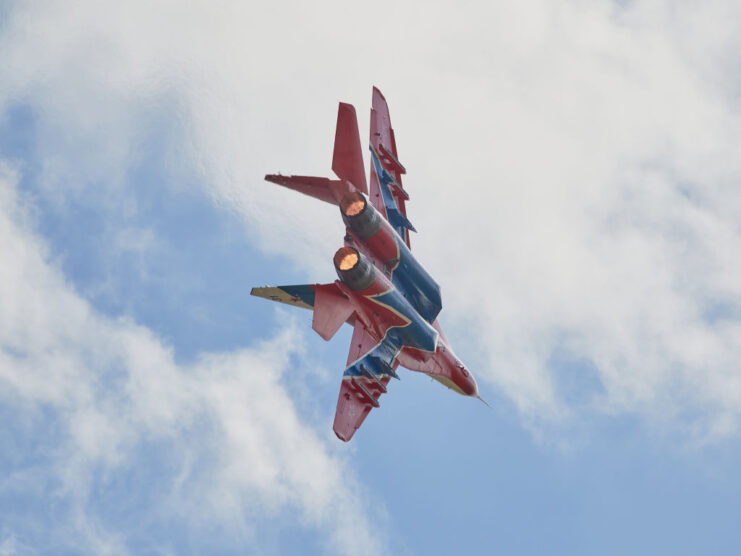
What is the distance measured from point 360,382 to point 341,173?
313 inches

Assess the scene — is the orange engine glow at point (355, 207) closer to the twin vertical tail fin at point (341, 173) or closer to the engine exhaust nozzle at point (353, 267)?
the twin vertical tail fin at point (341, 173)

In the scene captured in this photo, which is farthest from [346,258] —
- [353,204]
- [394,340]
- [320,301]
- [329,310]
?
[394,340]

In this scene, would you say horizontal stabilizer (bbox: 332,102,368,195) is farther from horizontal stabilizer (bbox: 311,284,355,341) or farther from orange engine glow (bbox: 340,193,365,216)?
horizontal stabilizer (bbox: 311,284,355,341)

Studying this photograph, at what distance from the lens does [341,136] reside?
32.0 meters

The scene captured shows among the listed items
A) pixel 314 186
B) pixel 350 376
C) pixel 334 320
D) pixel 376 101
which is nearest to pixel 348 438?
pixel 350 376

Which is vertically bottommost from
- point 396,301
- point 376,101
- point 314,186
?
point 396,301

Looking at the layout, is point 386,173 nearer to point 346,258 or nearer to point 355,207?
point 355,207

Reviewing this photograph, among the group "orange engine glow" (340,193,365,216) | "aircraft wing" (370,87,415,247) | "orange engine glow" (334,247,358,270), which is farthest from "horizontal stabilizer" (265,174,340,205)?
"aircraft wing" (370,87,415,247)

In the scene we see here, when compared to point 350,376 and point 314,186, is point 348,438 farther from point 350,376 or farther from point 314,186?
point 314,186

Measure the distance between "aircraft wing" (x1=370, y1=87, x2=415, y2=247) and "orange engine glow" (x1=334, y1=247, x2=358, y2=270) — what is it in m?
6.45

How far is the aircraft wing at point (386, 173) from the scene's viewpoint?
36188 millimetres

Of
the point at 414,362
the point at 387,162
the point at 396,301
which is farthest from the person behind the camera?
the point at 387,162

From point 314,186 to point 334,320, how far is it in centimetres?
562

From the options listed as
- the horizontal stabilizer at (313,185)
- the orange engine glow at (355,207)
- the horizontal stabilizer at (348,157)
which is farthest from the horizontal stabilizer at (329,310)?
the horizontal stabilizer at (348,157)
